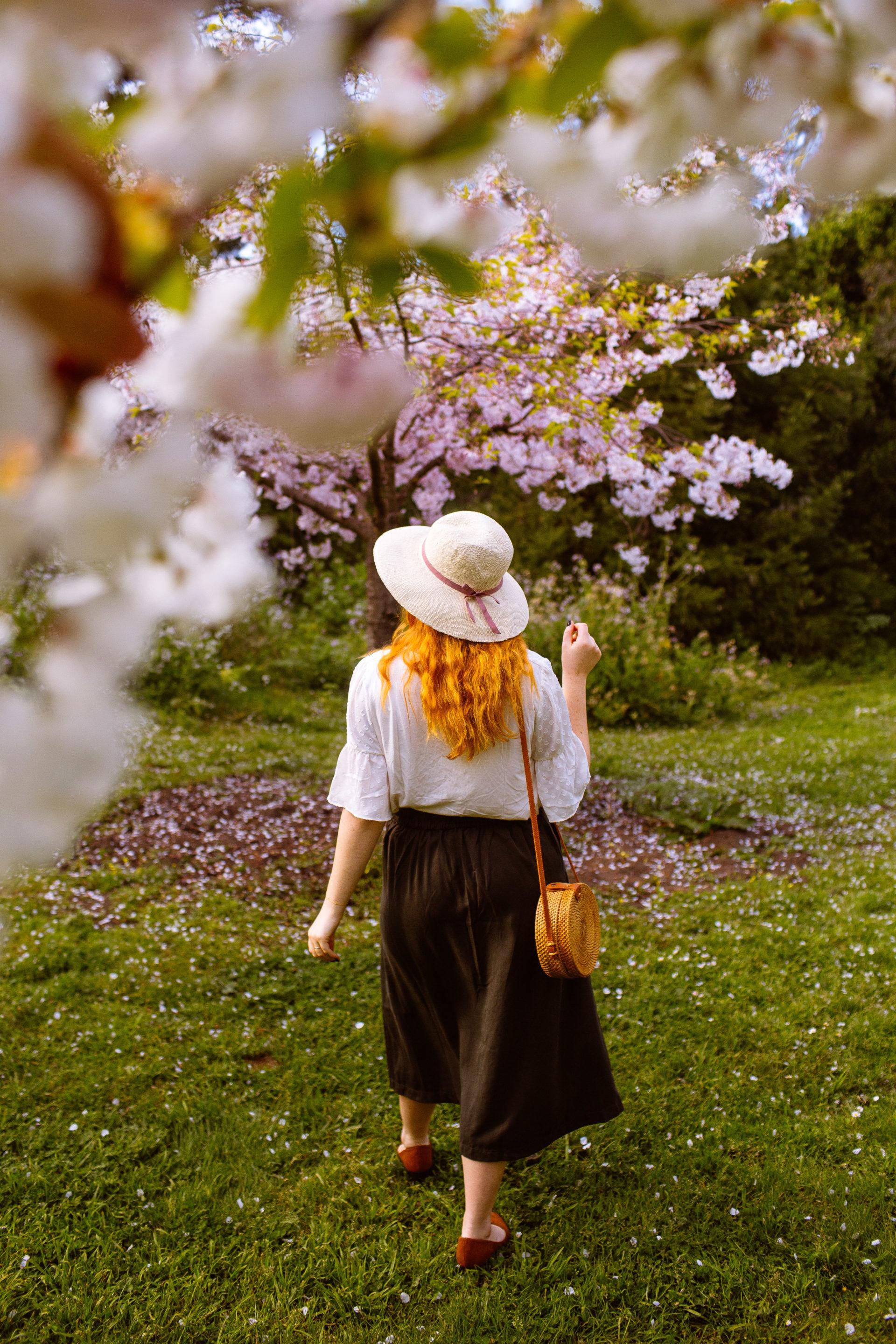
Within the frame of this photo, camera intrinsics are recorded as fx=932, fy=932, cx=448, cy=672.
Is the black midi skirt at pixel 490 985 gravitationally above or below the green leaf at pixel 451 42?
below

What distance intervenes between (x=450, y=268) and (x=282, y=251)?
0.13 meters

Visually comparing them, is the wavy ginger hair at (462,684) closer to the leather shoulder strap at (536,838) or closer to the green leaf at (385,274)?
the leather shoulder strap at (536,838)

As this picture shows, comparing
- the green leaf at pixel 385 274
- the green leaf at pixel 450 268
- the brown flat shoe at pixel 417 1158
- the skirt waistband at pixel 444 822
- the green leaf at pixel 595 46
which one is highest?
the green leaf at pixel 595 46

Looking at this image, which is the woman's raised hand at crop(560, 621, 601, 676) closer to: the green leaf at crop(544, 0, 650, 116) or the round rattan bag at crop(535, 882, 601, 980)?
the round rattan bag at crop(535, 882, 601, 980)

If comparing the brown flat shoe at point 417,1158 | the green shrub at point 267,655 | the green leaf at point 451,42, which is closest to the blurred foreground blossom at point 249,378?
the green leaf at point 451,42

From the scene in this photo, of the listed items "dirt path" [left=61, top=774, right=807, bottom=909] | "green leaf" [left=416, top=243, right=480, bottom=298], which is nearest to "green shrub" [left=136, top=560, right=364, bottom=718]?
"dirt path" [left=61, top=774, right=807, bottom=909]

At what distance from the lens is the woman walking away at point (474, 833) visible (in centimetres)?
220

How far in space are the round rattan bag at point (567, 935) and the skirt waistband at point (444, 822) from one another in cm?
21

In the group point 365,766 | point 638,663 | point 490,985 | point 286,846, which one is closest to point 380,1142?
point 490,985

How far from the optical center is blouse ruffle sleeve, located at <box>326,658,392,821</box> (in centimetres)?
222

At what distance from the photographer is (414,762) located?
223 cm

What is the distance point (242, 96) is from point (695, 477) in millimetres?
5411

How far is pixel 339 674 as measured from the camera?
8.97m

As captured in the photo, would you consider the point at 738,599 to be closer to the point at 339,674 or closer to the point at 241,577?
the point at 339,674
